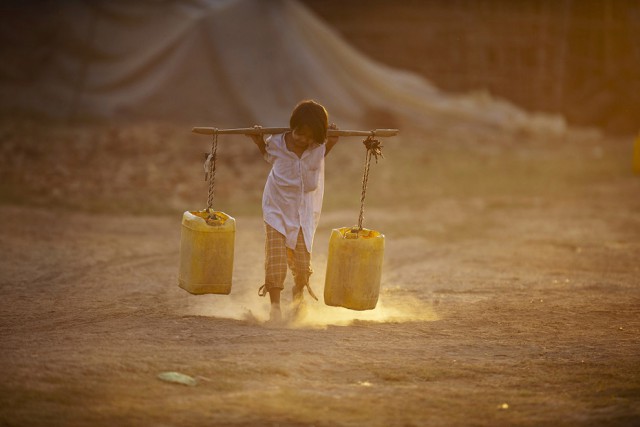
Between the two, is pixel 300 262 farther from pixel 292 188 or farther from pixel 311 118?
pixel 311 118

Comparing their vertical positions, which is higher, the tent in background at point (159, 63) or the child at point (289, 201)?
the tent in background at point (159, 63)

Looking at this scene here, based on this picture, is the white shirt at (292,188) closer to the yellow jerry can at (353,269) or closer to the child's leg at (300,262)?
the child's leg at (300,262)

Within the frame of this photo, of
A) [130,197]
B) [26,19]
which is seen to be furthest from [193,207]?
[26,19]

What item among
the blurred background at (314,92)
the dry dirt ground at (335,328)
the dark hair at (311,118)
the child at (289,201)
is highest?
the blurred background at (314,92)

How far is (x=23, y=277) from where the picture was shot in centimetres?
600

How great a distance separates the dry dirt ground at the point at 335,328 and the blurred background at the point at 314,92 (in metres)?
1.12

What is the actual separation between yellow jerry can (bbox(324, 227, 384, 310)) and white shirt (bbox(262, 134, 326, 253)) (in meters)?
0.26

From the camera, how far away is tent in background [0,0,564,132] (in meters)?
14.8

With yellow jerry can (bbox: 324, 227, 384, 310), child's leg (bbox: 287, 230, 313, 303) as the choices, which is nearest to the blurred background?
child's leg (bbox: 287, 230, 313, 303)

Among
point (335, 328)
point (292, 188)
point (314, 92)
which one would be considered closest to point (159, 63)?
point (314, 92)

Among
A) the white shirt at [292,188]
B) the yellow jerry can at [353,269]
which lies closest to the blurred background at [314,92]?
the white shirt at [292,188]

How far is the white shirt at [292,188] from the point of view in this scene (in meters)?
4.86

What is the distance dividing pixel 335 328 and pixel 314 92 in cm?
1103

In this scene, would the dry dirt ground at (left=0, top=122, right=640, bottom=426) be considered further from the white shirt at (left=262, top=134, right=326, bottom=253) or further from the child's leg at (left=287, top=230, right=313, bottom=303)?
the white shirt at (left=262, top=134, right=326, bottom=253)
